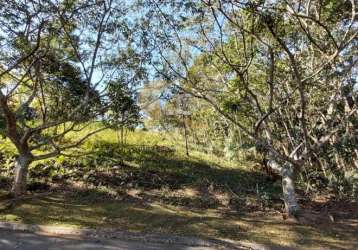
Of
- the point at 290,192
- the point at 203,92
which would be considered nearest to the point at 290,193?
the point at 290,192

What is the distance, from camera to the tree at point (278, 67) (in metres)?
7.58

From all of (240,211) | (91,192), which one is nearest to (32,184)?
(91,192)

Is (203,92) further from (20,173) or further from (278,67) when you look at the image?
(20,173)

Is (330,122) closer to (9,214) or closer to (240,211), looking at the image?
(240,211)

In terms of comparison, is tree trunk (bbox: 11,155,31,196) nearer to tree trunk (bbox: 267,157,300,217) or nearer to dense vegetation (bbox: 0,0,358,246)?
dense vegetation (bbox: 0,0,358,246)

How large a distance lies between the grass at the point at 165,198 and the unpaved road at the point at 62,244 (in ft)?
2.32

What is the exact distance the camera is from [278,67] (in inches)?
409

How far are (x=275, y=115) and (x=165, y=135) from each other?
26.7 ft

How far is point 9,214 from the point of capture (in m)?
8.01

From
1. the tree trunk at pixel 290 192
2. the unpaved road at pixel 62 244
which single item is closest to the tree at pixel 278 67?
the tree trunk at pixel 290 192

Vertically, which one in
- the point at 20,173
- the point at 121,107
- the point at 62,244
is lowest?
the point at 62,244

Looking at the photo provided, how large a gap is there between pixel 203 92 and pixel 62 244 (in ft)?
17.9

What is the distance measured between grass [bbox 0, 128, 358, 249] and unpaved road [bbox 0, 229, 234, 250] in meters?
0.71

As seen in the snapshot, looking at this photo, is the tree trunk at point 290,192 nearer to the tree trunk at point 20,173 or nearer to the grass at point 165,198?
the grass at point 165,198
